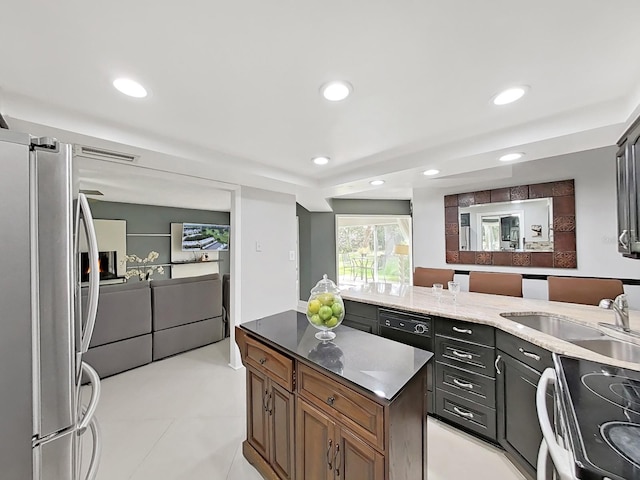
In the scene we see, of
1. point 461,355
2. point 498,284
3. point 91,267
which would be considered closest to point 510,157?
point 498,284

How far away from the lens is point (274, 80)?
1449 mm

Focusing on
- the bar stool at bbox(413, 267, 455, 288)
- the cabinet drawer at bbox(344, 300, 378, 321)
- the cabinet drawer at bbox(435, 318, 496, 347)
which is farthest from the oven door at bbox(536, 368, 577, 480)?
the bar stool at bbox(413, 267, 455, 288)

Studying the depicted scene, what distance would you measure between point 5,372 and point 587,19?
2.34 metres

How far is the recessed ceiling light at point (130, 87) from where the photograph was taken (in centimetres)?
143

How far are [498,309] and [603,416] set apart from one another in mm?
1424

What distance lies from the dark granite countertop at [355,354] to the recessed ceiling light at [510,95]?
1.54m

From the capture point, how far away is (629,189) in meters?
1.60

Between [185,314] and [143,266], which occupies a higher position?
[143,266]

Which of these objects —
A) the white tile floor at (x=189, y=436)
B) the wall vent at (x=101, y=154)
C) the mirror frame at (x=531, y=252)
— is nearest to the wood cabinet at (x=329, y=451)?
the white tile floor at (x=189, y=436)

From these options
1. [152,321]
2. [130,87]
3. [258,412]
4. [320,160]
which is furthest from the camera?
[152,321]

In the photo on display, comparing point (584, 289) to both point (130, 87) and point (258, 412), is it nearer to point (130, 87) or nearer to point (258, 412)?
point (258, 412)

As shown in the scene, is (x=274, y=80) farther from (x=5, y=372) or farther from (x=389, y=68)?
(x=5, y=372)

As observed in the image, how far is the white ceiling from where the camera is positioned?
104 cm

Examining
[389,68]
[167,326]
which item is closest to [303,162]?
[389,68]
